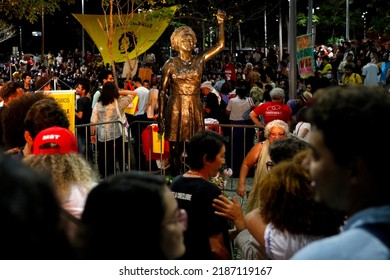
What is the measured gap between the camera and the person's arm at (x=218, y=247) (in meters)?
4.97

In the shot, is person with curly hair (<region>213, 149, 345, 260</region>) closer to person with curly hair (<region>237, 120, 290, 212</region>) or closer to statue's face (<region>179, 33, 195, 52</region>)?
person with curly hair (<region>237, 120, 290, 212</region>)

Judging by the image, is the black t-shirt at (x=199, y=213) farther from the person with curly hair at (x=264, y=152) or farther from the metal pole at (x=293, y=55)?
the metal pole at (x=293, y=55)

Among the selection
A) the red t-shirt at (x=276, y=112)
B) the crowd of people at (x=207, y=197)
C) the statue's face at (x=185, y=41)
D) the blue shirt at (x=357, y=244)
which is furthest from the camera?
the red t-shirt at (x=276, y=112)

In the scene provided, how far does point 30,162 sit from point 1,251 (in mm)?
2539

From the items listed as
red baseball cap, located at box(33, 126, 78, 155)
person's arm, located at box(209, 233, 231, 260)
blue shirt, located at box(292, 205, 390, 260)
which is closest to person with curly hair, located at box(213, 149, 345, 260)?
person's arm, located at box(209, 233, 231, 260)

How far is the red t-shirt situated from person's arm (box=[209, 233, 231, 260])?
7353 mm

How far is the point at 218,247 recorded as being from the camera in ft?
16.6

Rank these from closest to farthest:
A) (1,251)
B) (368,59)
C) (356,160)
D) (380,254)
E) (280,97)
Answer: (1,251), (380,254), (356,160), (280,97), (368,59)

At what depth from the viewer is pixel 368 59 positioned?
29.1 meters

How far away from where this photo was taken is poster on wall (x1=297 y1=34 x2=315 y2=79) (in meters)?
14.8

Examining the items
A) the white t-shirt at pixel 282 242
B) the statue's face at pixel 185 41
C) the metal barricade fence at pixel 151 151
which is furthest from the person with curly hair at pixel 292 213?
the metal barricade fence at pixel 151 151

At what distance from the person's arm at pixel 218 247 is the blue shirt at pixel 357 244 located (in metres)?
2.81
